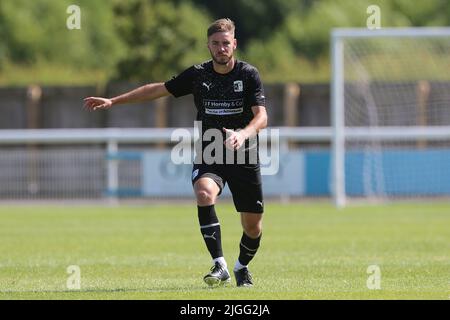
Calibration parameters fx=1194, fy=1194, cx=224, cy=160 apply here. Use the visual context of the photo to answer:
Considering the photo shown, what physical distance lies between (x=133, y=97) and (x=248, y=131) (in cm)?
134

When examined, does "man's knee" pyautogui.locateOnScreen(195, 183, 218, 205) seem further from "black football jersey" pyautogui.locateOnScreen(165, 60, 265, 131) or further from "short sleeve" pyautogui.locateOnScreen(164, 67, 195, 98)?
"short sleeve" pyautogui.locateOnScreen(164, 67, 195, 98)

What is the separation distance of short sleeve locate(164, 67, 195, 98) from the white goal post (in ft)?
48.8

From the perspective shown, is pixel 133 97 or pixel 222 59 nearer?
pixel 222 59

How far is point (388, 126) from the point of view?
28.5 m

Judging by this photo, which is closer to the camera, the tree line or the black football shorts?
the black football shorts

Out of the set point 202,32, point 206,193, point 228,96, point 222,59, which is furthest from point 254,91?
point 202,32

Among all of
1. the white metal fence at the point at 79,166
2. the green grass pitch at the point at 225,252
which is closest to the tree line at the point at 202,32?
the white metal fence at the point at 79,166

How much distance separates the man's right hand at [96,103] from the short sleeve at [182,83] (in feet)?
1.80

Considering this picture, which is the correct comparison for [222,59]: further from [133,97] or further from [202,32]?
[202,32]

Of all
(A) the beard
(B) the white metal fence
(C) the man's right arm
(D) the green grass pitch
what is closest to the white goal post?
(B) the white metal fence

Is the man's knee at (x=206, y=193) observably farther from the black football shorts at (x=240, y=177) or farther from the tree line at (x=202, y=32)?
the tree line at (x=202, y=32)

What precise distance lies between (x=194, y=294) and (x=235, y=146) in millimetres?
1284

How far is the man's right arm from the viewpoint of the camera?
10.7m

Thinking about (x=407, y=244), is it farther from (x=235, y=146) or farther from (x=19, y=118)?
(x=19, y=118)
